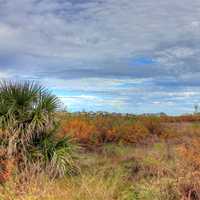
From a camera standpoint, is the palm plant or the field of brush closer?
the field of brush

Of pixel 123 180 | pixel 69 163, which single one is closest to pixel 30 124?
pixel 69 163

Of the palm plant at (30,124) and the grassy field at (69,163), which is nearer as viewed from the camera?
the grassy field at (69,163)

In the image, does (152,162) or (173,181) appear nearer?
(173,181)

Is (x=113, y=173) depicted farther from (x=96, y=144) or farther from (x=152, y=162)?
(x=96, y=144)

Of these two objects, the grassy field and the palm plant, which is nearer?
the grassy field

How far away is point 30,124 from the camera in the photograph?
16828 millimetres

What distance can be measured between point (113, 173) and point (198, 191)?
5006 millimetres

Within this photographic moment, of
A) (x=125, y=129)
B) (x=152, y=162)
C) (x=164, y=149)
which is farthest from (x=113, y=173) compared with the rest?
(x=125, y=129)

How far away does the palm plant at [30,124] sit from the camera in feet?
54.7

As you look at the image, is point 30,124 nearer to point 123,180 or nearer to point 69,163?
point 69,163

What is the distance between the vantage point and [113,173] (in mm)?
15727

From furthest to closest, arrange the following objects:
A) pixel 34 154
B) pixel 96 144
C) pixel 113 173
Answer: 1. pixel 96 144
2. pixel 34 154
3. pixel 113 173

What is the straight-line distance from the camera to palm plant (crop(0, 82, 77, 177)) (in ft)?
54.7

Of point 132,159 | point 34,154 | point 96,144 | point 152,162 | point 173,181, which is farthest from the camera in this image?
point 96,144
